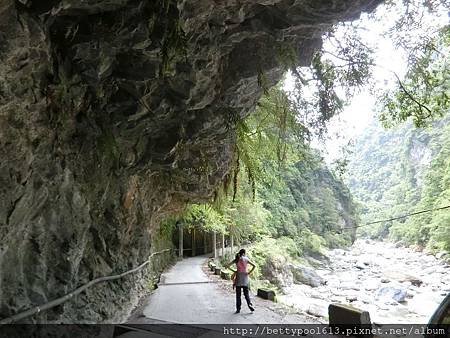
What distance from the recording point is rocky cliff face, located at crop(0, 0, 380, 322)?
13.1ft

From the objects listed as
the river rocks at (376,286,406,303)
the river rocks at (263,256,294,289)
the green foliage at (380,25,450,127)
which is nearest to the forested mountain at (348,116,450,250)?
the green foliage at (380,25,450,127)

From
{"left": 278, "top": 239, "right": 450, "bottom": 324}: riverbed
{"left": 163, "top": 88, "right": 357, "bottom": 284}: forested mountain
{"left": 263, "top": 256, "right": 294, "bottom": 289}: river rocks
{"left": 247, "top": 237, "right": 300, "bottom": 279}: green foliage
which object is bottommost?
{"left": 278, "top": 239, "right": 450, "bottom": 324}: riverbed

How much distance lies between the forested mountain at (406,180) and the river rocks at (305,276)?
9305 mm

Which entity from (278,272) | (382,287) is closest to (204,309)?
(382,287)

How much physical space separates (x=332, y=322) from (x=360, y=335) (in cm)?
78

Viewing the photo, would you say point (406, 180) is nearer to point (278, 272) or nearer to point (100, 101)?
point (278, 272)

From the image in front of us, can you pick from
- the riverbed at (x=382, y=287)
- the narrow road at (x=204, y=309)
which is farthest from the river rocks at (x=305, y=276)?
the narrow road at (x=204, y=309)

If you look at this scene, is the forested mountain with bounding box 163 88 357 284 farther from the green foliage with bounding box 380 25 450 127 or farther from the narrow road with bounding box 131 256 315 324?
the narrow road with bounding box 131 256 315 324

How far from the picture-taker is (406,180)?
63.7m

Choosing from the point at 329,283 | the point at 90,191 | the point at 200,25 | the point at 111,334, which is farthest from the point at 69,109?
the point at 329,283

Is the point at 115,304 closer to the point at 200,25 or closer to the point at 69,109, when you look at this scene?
the point at 69,109

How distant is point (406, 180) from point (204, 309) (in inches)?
2470

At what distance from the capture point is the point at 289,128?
10.8 m

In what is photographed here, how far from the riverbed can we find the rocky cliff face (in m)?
7.29
